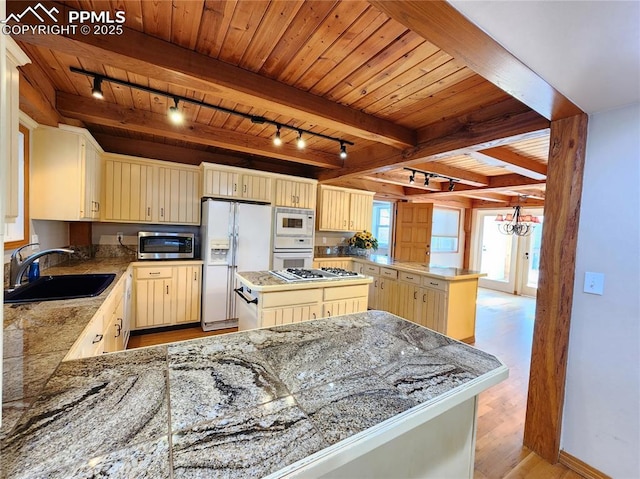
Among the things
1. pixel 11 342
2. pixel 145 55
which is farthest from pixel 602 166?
pixel 11 342

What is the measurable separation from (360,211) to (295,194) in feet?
4.90

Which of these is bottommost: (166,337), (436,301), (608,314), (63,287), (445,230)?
(166,337)

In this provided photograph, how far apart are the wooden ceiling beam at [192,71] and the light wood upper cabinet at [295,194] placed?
1.93 m

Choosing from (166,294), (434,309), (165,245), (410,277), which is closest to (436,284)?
(434,309)

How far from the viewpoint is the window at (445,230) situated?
7288 mm

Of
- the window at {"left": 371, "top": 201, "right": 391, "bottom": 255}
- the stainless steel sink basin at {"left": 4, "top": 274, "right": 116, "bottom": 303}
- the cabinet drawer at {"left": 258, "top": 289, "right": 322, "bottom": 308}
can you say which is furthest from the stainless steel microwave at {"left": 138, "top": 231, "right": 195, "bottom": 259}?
the window at {"left": 371, "top": 201, "right": 391, "bottom": 255}

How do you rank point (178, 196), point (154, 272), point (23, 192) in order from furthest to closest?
point (178, 196) < point (154, 272) < point (23, 192)

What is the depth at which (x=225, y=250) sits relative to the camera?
12.0 ft

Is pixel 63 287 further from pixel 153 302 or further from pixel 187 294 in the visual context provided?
pixel 187 294

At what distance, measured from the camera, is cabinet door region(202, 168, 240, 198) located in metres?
3.65

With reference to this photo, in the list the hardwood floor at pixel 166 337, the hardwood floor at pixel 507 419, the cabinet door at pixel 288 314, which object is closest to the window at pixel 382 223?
the hardwood floor at pixel 507 419

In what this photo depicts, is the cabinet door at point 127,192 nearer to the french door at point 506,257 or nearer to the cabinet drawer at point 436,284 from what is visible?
the cabinet drawer at point 436,284

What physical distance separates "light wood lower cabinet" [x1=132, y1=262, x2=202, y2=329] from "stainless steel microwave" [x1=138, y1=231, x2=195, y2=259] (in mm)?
171

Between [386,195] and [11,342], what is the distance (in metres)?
5.68
